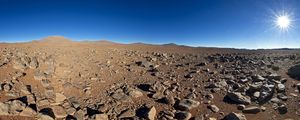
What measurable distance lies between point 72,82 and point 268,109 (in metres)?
8.92

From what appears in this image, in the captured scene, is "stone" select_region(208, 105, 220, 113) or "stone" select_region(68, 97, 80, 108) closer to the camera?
"stone" select_region(68, 97, 80, 108)

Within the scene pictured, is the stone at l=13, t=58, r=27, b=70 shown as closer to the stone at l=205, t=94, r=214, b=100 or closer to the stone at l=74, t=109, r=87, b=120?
the stone at l=74, t=109, r=87, b=120

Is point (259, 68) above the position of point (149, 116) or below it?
above

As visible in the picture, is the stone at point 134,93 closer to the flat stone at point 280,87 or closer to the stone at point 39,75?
the stone at point 39,75

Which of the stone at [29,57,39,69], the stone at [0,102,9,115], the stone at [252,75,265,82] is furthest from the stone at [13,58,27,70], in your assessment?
the stone at [252,75,265,82]

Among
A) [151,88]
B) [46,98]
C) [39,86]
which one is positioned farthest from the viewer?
[151,88]

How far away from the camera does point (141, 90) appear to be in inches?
496

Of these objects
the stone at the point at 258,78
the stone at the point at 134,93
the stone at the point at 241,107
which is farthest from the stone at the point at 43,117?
the stone at the point at 258,78

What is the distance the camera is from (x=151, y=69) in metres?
16.1

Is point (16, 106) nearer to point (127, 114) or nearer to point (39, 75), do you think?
point (39, 75)

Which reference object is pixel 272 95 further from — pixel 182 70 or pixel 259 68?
pixel 182 70

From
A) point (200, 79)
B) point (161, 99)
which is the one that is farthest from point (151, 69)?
point (161, 99)

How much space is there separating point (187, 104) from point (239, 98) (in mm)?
2444

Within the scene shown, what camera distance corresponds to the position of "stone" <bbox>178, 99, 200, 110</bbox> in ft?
35.7
